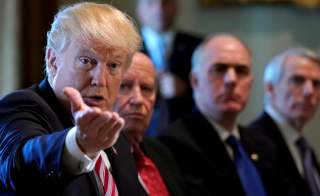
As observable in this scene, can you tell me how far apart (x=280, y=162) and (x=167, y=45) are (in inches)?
56.6

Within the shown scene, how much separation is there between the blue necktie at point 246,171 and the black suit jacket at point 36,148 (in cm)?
93

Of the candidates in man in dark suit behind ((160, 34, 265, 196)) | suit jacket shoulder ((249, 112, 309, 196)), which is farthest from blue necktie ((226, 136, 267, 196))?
suit jacket shoulder ((249, 112, 309, 196))

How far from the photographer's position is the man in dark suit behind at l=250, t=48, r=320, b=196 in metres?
3.22

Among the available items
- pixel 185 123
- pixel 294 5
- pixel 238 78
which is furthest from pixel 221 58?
pixel 294 5

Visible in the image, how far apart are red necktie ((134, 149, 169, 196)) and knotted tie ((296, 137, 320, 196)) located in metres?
0.98

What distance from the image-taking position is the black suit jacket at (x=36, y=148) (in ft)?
4.76

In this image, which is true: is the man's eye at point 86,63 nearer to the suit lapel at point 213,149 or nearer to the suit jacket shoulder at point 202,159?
the suit jacket shoulder at point 202,159

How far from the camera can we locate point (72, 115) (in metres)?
1.73

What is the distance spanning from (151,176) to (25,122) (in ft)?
2.68

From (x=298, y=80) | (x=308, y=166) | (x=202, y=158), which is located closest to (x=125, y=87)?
(x=202, y=158)

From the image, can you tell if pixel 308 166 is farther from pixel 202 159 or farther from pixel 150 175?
pixel 150 175

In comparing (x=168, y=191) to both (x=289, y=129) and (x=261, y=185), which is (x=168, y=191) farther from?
(x=289, y=129)

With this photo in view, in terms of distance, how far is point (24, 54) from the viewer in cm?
392

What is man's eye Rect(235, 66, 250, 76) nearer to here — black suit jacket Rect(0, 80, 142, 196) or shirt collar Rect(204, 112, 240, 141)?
shirt collar Rect(204, 112, 240, 141)
